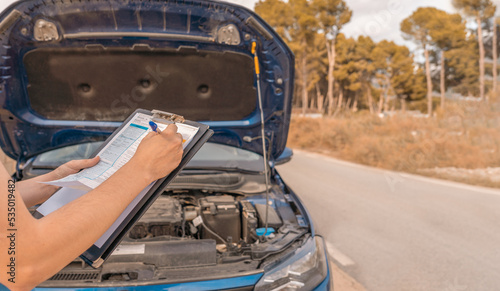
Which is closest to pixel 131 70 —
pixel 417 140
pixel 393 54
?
pixel 417 140

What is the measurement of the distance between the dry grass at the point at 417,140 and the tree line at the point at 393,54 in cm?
327

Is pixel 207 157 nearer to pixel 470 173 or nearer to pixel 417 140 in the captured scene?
pixel 470 173

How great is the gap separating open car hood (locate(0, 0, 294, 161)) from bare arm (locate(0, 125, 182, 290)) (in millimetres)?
1598

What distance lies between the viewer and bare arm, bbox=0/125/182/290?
0.91 m

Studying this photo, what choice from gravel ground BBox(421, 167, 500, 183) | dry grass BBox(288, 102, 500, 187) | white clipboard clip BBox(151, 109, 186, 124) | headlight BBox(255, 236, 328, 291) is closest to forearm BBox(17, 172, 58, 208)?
white clipboard clip BBox(151, 109, 186, 124)

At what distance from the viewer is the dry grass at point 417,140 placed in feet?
30.1

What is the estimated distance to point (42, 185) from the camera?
145cm

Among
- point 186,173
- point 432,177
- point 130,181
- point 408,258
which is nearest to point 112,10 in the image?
point 186,173

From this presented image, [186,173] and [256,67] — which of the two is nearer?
[256,67]

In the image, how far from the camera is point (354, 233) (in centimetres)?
457

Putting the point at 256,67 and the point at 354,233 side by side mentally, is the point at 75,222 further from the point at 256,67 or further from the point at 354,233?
the point at 354,233

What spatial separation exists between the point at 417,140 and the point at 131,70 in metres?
9.89

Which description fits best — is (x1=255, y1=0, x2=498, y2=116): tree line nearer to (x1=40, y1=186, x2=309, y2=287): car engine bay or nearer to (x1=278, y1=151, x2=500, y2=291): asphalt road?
(x1=278, y1=151, x2=500, y2=291): asphalt road

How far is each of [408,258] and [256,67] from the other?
2.70 m
